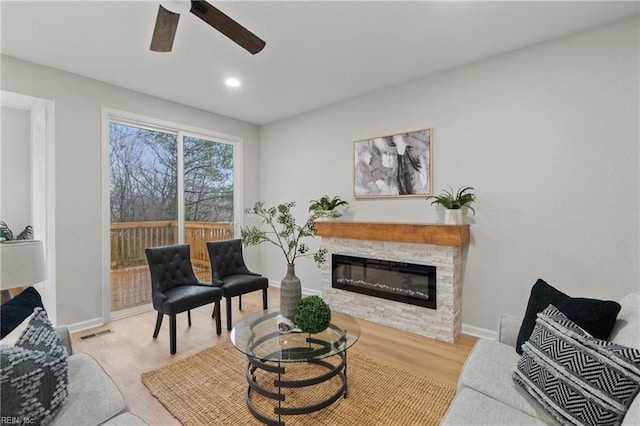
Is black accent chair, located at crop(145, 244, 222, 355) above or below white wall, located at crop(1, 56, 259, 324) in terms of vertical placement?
below

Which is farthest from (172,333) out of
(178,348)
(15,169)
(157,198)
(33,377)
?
(15,169)

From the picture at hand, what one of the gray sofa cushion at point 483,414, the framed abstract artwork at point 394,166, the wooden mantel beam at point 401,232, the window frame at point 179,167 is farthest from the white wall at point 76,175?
the gray sofa cushion at point 483,414

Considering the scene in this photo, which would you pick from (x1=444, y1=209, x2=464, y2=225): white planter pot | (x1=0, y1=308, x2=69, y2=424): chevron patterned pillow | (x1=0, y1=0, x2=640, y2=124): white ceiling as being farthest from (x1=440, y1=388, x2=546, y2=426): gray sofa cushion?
(x1=0, y1=0, x2=640, y2=124): white ceiling

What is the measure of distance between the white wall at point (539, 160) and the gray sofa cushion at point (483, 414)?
1.83m

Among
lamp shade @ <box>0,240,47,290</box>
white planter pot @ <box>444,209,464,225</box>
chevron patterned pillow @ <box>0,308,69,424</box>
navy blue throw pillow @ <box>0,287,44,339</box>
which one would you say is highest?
white planter pot @ <box>444,209,464,225</box>

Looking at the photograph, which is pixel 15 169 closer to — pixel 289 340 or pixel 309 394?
pixel 289 340

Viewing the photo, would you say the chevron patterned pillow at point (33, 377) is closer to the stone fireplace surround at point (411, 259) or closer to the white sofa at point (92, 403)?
the white sofa at point (92, 403)

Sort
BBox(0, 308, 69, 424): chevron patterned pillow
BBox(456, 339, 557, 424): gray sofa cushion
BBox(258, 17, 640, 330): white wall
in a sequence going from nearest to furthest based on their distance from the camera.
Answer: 1. BBox(0, 308, 69, 424): chevron patterned pillow
2. BBox(456, 339, 557, 424): gray sofa cushion
3. BBox(258, 17, 640, 330): white wall

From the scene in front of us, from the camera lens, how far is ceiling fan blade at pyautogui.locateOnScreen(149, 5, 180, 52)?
173cm

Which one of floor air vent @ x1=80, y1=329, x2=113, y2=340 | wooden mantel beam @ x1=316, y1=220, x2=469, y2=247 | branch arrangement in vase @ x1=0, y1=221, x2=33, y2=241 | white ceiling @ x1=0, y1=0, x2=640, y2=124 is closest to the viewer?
white ceiling @ x1=0, y1=0, x2=640, y2=124

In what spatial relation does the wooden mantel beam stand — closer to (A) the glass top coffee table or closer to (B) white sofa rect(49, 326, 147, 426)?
(A) the glass top coffee table

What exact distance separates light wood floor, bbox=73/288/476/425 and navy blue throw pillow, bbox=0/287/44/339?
0.91 m

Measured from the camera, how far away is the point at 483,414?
1271 millimetres

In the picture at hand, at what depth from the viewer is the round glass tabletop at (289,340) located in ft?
6.14
